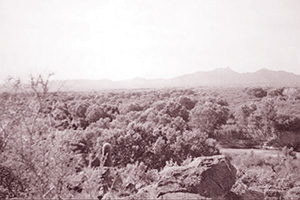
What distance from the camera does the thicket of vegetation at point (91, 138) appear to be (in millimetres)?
6469

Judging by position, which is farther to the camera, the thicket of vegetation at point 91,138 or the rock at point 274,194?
the rock at point 274,194

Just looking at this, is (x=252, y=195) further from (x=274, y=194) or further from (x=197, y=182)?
(x=274, y=194)

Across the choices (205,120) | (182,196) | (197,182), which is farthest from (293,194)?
(205,120)

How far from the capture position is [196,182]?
7895 millimetres

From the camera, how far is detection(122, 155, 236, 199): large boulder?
7.60 metres

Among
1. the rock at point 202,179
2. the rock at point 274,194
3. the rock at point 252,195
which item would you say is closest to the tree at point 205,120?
the rock at point 274,194

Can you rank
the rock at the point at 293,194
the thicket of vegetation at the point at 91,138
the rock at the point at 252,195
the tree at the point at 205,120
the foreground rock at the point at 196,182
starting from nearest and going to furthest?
1. the thicket of vegetation at the point at 91,138
2. the foreground rock at the point at 196,182
3. the rock at the point at 252,195
4. the rock at the point at 293,194
5. the tree at the point at 205,120

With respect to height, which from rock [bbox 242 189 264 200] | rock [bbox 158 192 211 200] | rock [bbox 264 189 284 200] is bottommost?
rock [bbox 264 189 284 200]

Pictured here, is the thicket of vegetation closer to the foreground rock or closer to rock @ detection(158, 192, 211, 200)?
the foreground rock

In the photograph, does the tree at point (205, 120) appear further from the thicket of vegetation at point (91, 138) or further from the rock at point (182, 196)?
the rock at point (182, 196)

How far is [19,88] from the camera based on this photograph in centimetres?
737

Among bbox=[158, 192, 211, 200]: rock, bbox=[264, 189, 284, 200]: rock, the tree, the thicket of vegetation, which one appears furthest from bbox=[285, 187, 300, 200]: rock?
the tree

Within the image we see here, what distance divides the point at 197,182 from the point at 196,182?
0.03 meters

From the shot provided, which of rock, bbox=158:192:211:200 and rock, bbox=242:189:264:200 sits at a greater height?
rock, bbox=158:192:211:200
